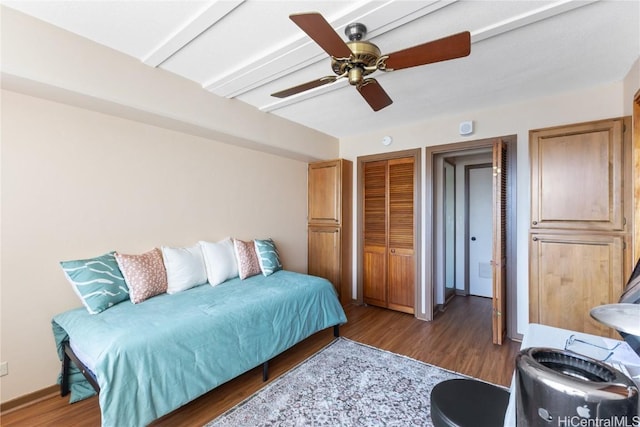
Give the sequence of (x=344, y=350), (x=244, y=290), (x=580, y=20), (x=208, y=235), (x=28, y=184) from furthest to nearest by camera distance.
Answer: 1. (x=208, y=235)
2. (x=344, y=350)
3. (x=244, y=290)
4. (x=28, y=184)
5. (x=580, y=20)

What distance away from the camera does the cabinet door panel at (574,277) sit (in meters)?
2.47

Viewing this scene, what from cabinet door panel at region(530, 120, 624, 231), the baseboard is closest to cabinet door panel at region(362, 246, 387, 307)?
cabinet door panel at region(530, 120, 624, 231)

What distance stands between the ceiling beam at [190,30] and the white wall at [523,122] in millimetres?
2765

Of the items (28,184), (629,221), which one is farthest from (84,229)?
(629,221)

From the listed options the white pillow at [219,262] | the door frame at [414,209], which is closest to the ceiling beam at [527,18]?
the door frame at [414,209]

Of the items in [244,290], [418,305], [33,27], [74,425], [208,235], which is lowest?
[74,425]

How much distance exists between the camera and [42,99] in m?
2.12

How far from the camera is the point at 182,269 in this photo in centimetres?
266

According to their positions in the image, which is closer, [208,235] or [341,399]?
[341,399]

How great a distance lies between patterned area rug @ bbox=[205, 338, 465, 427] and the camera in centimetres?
191

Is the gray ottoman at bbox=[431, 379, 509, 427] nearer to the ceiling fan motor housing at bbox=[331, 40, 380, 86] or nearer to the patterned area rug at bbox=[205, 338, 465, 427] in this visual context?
the patterned area rug at bbox=[205, 338, 465, 427]

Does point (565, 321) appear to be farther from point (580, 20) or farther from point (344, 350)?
point (580, 20)

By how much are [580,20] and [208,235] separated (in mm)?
3542

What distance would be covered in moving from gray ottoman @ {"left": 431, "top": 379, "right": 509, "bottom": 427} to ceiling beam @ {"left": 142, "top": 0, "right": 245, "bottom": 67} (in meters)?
2.40
